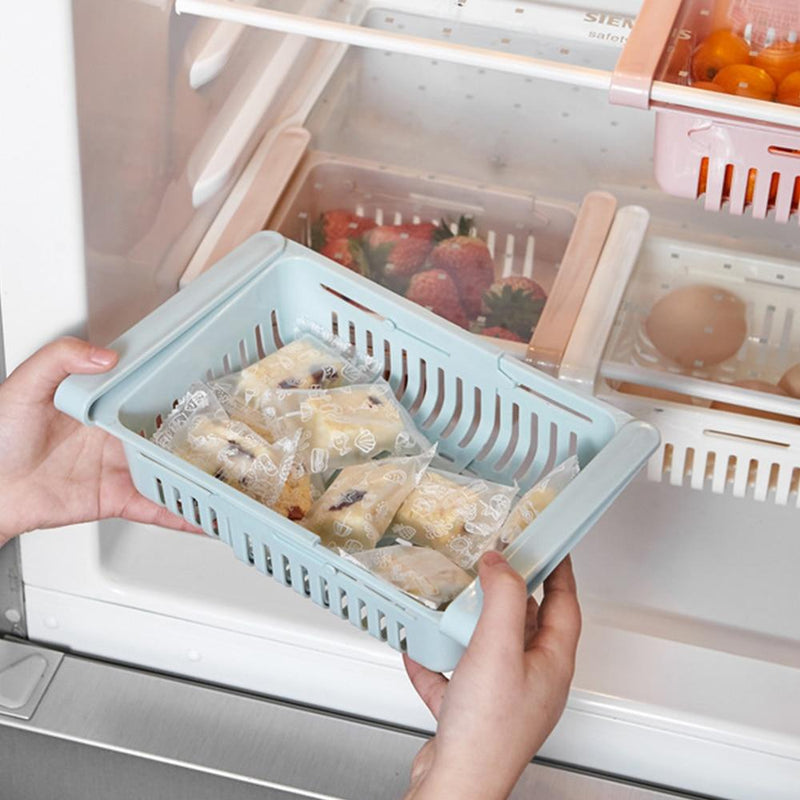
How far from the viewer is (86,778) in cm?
149

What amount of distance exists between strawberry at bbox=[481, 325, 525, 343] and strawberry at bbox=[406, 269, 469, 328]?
0.03 meters

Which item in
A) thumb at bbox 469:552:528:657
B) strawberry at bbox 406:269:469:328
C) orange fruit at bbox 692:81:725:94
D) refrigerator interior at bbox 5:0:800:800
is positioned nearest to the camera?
thumb at bbox 469:552:528:657

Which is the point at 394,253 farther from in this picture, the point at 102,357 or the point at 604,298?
the point at 102,357

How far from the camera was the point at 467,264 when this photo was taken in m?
1.45

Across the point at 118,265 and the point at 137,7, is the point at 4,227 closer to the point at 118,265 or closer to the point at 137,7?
the point at 118,265

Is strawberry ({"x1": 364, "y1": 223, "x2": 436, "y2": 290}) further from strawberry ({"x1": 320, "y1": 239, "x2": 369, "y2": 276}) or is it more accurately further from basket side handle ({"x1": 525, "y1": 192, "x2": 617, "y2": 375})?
basket side handle ({"x1": 525, "y1": 192, "x2": 617, "y2": 375})

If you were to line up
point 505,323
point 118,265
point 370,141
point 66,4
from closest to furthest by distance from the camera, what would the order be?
point 66,4 → point 118,265 → point 505,323 → point 370,141

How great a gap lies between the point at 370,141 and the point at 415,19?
157 mm

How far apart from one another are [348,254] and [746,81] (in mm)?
509

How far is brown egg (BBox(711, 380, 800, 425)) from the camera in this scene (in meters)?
1.36

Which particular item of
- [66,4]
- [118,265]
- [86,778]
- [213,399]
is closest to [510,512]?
[213,399]

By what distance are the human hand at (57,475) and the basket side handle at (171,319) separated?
0.14 m

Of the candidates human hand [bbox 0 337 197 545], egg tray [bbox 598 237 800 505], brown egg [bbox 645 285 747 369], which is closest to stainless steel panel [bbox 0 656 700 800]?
human hand [bbox 0 337 197 545]

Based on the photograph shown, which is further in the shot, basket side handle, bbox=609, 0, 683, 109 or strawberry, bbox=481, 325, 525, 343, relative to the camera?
strawberry, bbox=481, 325, 525, 343
